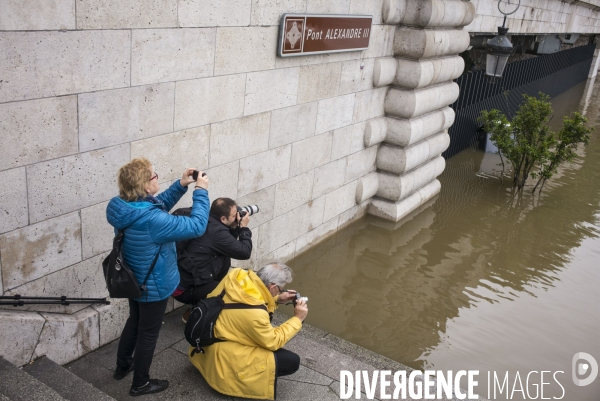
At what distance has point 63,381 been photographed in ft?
13.1

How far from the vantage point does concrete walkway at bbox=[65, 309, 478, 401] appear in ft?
14.2

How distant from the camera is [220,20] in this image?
17.9ft

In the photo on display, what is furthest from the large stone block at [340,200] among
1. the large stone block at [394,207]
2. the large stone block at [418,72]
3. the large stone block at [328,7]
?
the large stone block at [328,7]

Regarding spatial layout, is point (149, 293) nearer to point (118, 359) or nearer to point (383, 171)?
point (118, 359)

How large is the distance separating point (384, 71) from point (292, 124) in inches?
83.4

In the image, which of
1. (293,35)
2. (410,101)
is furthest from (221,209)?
(410,101)

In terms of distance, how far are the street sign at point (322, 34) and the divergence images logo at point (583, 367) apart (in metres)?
4.09

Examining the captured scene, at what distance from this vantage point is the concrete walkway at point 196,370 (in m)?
4.32

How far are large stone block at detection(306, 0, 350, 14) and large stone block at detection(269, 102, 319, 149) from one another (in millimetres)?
1015

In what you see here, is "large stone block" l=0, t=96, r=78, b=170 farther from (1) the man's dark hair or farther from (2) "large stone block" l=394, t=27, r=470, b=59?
(2) "large stone block" l=394, t=27, r=470, b=59

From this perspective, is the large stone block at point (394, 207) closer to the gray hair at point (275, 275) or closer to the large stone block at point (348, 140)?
the large stone block at point (348, 140)

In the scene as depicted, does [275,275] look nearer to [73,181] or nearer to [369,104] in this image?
[73,181]

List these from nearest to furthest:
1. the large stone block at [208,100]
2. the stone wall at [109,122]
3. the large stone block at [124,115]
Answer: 1. the stone wall at [109,122]
2. the large stone block at [124,115]
3. the large stone block at [208,100]

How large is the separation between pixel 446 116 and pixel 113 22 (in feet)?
22.8
